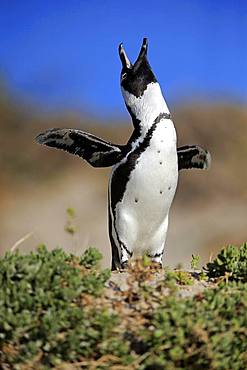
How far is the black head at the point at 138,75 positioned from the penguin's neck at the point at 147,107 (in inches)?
0.8

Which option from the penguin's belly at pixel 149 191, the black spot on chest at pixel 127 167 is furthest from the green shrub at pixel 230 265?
the black spot on chest at pixel 127 167

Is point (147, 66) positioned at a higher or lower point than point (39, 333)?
higher

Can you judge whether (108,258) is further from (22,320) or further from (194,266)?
(22,320)

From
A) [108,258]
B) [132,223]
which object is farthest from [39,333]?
[108,258]

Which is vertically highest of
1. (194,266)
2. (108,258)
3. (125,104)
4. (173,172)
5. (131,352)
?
(108,258)

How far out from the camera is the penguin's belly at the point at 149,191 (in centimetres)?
303

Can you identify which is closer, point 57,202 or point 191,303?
point 191,303

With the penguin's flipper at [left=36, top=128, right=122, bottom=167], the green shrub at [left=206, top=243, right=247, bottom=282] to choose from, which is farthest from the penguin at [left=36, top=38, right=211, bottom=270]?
the green shrub at [left=206, top=243, right=247, bottom=282]

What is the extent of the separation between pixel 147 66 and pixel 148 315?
4.61 ft

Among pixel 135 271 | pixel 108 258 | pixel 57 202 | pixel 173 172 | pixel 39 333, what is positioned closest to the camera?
pixel 39 333

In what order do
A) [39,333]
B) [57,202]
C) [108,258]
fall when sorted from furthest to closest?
[57,202] < [108,258] < [39,333]

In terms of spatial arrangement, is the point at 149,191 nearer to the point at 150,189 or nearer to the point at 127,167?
the point at 150,189

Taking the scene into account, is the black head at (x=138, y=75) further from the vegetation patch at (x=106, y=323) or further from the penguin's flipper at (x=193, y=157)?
the vegetation patch at (x=106, y=323)

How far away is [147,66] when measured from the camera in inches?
126
